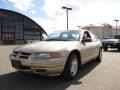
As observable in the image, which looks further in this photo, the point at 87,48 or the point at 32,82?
the point at 87,48

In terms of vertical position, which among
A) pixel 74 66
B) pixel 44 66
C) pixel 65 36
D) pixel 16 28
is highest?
pixel 16 28

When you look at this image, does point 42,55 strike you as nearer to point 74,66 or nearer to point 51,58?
point 51,58

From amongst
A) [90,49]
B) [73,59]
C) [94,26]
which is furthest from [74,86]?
[94,26]

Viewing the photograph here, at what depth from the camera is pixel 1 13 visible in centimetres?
5625

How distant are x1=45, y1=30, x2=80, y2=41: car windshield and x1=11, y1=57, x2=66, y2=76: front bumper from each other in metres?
1.56

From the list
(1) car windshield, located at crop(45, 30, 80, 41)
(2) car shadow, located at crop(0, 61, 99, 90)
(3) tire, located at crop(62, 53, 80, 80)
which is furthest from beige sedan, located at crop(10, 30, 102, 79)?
(2) car shadow, located at crop(0, 61, 99, 90)

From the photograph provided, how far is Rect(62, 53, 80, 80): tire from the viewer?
6.53m

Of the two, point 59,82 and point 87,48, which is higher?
point 87,48

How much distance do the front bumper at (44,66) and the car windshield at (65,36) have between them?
156 centimetres

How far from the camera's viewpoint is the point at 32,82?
6.44 metres

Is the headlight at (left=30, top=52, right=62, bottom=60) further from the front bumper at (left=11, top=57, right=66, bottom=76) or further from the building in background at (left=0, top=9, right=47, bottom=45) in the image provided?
the building in background at (left=0, top=9, right=47, bottom=45)

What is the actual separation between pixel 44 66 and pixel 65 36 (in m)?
2.19

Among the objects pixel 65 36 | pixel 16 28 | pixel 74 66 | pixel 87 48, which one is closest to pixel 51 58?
pixel 74 66

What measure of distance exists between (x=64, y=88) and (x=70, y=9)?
96.5ft
